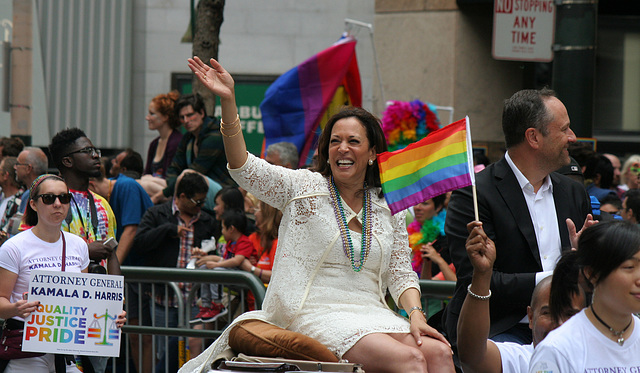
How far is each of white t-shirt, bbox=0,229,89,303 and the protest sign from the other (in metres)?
Answer: 0.15

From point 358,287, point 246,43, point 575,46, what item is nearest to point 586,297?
point 358,287

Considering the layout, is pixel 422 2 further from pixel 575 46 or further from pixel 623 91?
pixel 575 46

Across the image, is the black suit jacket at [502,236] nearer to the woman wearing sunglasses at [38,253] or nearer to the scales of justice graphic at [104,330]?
the scales of justice graphic at [104,330]

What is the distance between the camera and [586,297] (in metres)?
3.69

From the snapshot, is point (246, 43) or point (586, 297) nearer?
point (586, 297)

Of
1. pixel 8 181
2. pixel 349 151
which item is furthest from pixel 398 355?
pixel 8 181

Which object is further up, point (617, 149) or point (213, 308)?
point (617, 149)

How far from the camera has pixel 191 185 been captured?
786cm

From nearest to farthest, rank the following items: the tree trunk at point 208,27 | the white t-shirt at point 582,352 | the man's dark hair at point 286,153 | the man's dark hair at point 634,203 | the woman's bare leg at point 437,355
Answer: the white t-shirt at point 582,352, the woman's bare leg at point 437,355, the man's dark hair at point 634,203, the man's dark hair at point 286,153, the tree trunk at point 208,27

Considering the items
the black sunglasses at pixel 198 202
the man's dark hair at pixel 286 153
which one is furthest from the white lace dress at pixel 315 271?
the man's dark hair at pixel 286 153

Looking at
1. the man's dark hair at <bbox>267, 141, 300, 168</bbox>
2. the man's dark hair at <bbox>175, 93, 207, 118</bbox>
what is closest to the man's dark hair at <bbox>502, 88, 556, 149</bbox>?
the man's dark hair at <bbox>267, 141, 300, 168</bbox>

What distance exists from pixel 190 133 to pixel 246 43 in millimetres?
7440

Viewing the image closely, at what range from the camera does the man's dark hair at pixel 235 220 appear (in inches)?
304

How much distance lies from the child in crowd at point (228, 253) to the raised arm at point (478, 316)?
3.26m
